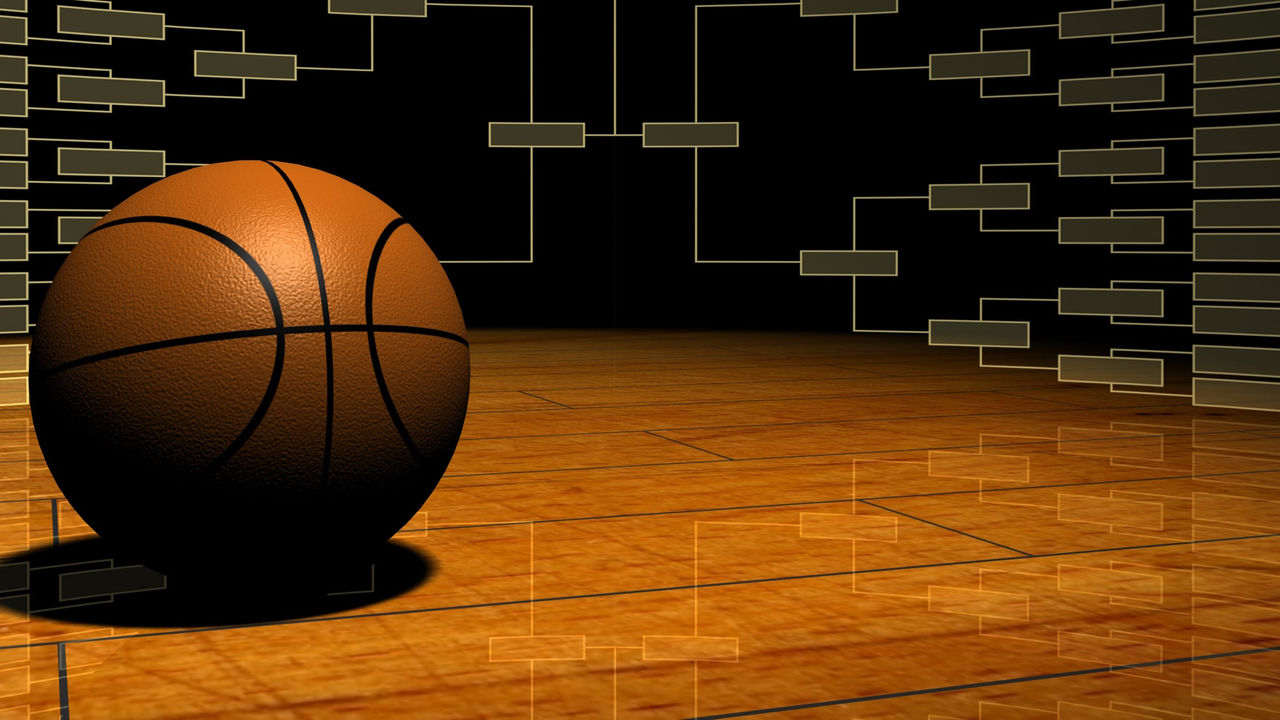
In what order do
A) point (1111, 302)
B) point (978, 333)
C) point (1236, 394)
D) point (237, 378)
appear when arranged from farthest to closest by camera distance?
1. point (978, 333)
2. point (1111, 302)
3. point (1236, 394)
4. point (237, 378)

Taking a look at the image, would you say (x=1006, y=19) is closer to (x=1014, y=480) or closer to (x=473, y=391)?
(x=473, y=391)

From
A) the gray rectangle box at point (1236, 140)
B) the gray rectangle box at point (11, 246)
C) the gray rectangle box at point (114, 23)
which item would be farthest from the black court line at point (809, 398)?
the gray rectangle box at point (114, 23)

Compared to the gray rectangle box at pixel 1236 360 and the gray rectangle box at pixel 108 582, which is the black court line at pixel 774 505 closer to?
the gray rectangle box at pixel 108 582

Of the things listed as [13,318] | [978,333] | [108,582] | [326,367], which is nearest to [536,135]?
[978,333]

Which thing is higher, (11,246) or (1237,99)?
(1237,99)

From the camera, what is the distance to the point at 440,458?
87.0 inches

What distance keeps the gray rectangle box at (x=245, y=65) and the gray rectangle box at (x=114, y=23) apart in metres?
0.30

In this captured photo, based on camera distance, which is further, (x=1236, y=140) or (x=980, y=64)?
(x=980, y=64)

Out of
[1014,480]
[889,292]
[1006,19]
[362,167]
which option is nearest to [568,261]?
[362,167]

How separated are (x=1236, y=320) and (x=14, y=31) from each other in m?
4.75

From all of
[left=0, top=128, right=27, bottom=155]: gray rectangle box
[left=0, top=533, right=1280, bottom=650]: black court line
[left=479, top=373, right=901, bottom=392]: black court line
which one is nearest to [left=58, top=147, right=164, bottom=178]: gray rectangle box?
[left=0, top=128, right=27, bottom=155]: gray rectangle box

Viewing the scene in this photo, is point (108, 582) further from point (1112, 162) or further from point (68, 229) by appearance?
point (1112, 162)

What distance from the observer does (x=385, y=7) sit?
6430mm

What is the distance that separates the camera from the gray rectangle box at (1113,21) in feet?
17.2
